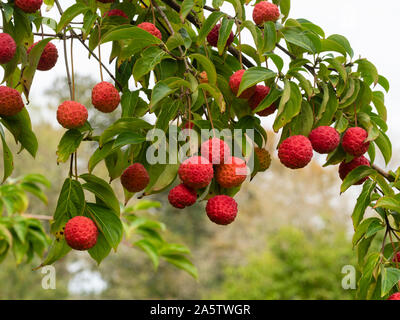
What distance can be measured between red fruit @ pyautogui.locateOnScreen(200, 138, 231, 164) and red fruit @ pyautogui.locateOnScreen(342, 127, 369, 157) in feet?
1.07

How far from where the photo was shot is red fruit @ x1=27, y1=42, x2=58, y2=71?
122 centimetres

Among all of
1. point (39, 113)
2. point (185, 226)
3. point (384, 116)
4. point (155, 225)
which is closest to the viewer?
point (384, 116)

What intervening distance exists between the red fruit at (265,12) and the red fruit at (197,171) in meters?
0.37

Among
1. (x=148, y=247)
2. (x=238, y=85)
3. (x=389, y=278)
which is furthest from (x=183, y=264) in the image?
(x=238, y=85)

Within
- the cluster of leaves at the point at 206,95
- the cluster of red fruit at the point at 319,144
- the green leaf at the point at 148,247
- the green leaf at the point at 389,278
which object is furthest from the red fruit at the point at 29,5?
the green leaf at the point at 148,247

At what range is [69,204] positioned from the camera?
115 cm

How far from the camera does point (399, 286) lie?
112 cm

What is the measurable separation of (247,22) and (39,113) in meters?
10.3

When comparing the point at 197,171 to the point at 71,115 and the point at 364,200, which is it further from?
the point at 364,200

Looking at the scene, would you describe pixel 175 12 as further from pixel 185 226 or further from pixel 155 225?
pixel 185 226

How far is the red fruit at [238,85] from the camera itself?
1.03 m

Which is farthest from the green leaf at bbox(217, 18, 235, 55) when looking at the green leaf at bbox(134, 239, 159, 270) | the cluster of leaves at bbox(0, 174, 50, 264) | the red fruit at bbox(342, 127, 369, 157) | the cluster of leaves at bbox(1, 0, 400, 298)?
the green leaf at bbox(134, 239, 159, 270)

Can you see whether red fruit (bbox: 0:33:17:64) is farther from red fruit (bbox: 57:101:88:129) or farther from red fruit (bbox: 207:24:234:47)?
red fruit (bbox: 207:24:234:47)

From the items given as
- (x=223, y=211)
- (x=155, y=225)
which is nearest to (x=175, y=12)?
(x=223, y=211)
